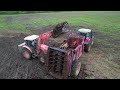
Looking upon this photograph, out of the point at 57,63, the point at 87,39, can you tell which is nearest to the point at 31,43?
the point at 57,63

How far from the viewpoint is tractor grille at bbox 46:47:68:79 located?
9609mm

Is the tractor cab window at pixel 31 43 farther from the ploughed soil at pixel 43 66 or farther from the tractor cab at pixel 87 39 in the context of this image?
the tractor cab at pixel 87 39

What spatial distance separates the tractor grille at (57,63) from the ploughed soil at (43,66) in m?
0.41

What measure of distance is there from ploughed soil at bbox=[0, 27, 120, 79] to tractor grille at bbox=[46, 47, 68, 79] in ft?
1.33

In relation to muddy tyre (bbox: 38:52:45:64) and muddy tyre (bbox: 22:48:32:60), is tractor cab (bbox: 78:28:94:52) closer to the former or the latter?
muddy tyre (bbox: 38:52:45:64)

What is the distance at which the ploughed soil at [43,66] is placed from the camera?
406 inches

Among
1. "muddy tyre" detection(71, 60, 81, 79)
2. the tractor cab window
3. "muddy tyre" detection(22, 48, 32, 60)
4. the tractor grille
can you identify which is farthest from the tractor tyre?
"muddy tyre" detection(71, 60, 81, 79)

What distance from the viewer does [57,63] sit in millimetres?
9789

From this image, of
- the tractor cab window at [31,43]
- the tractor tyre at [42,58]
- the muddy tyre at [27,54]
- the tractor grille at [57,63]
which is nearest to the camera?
the tractor grille at [57,63]

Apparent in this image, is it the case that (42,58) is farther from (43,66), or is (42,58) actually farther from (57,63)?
(57,63)

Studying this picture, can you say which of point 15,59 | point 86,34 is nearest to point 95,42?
point 86,34

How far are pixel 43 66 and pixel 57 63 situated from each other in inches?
70.1

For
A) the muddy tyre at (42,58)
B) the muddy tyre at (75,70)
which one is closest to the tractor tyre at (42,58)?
the muddy tyre at (42,58)

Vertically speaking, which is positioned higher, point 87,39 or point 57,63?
point 87,39
